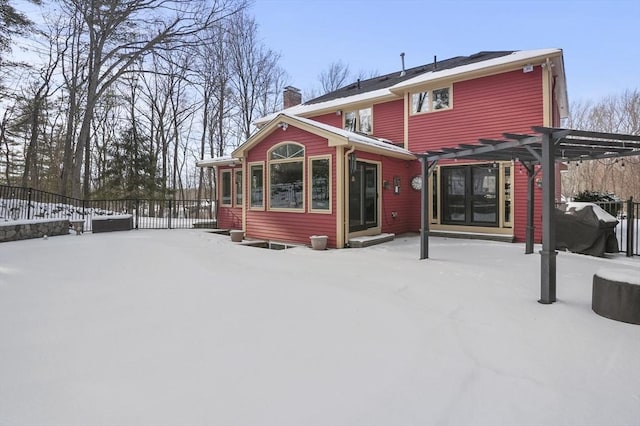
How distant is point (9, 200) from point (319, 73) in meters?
20.8

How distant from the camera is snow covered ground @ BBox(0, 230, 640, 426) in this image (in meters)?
1.88

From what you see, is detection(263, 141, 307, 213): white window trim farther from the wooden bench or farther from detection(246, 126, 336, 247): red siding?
the wooden bench

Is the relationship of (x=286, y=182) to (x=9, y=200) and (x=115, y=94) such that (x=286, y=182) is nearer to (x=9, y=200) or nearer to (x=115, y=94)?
(x=9, y=200)

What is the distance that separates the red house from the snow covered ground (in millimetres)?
3528

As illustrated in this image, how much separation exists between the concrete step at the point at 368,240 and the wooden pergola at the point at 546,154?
1.74 metres

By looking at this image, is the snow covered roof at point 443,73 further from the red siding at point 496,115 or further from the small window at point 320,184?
the small window at point 320,184

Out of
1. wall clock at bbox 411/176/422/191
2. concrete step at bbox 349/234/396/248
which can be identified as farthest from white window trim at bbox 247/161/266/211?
wall clock at bbox 411/176/422/191

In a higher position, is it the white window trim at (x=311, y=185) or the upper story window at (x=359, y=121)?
the upper story window at (x=359, y=121)

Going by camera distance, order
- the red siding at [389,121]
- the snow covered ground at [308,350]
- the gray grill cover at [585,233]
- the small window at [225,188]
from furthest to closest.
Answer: the small window at [225,188]
the red siding at [389,121]
the gray grill cover at [585,233]
the snow covered ground at [308,350]

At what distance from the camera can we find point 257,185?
9.70 metres

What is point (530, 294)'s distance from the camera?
161 inches

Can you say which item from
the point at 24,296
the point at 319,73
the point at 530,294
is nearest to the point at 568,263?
the point at 530,294

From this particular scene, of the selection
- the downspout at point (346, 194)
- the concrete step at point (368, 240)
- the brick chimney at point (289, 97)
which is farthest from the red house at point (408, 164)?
the brick chimney at point (289, 97)

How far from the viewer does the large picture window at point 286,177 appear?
8.59 m
